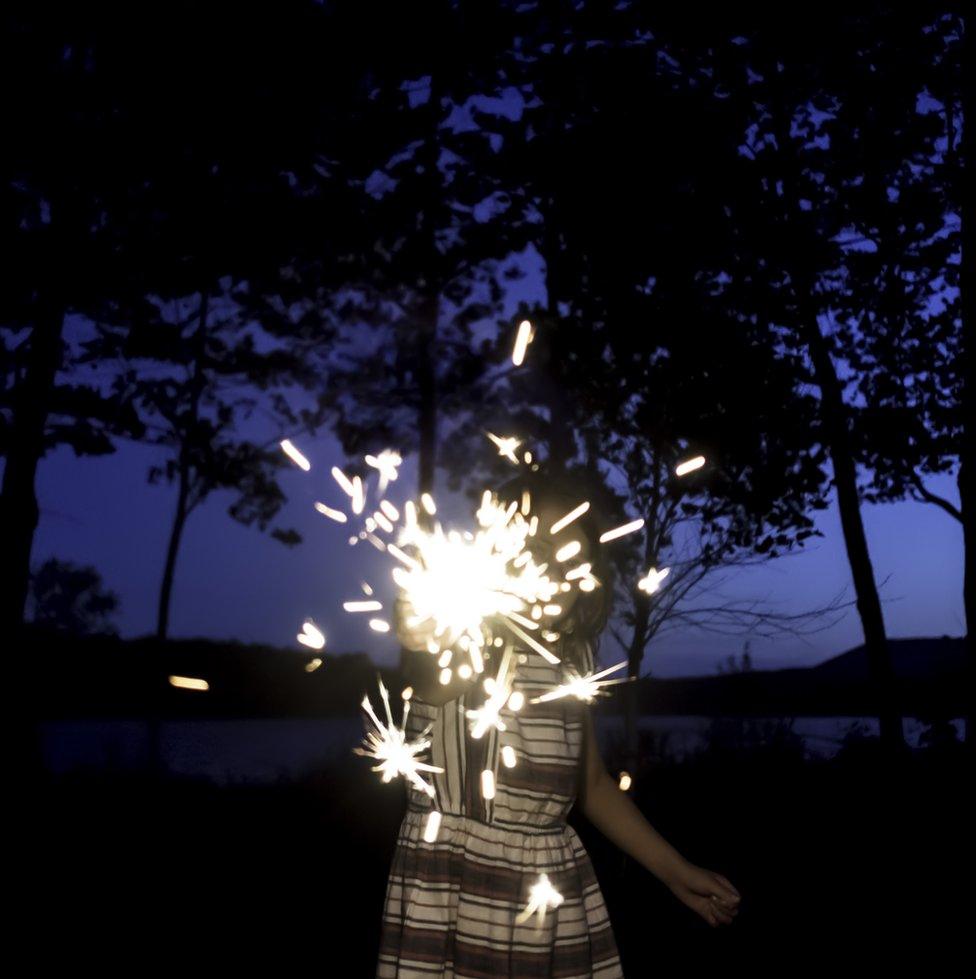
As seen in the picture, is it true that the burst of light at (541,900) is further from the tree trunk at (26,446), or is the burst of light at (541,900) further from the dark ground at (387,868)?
the tree trunk at (26,446)

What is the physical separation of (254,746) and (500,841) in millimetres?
18063

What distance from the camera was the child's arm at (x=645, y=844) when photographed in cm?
381

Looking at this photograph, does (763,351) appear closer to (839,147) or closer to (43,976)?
(839,147)

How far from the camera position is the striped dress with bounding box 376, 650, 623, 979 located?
339 cm

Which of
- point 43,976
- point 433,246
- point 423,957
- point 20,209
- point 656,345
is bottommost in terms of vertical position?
point 43,976

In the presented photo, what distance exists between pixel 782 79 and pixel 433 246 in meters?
4.96

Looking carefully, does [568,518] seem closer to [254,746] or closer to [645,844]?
[645,844]

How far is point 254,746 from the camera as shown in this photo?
68.4 ft

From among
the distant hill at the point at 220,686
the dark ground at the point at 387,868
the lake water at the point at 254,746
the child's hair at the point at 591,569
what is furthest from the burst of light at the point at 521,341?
the distant hill at the point at 220,686

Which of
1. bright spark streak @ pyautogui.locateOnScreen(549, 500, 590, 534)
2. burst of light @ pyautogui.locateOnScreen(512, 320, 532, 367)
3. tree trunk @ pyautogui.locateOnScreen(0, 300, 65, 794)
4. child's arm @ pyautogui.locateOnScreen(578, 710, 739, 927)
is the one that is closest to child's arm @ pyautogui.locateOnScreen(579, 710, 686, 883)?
child's arm @ pyautogui.locateOnScreen(578, 710, 739, 927)

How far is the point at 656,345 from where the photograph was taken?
13.7 meters

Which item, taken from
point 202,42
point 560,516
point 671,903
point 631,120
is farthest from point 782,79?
point 560,516

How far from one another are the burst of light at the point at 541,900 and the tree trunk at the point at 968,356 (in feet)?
39.7

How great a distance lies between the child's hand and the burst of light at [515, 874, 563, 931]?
0.52 metres
